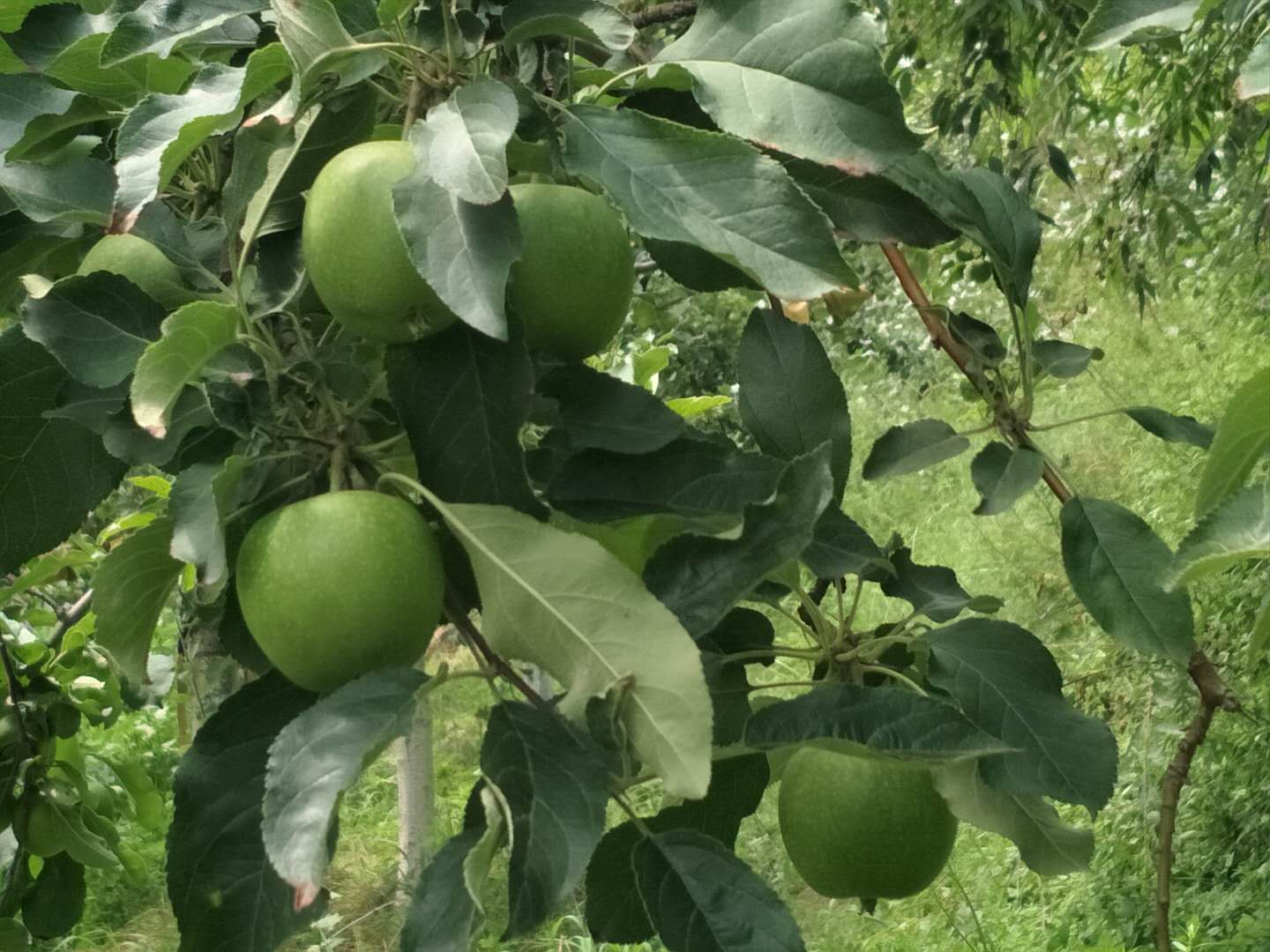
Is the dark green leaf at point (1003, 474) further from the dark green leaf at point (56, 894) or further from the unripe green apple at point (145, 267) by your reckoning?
the dark green leaf at point (56, 894)

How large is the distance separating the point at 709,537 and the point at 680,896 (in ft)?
0.51

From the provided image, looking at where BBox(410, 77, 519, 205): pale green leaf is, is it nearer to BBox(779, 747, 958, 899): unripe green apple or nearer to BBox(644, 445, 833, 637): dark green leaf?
BBox(644, 445, 833, 637): dark green leaf

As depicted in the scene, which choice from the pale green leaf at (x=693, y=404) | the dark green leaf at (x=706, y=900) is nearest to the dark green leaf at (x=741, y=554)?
the dark green leaf at (x=706, y=900)

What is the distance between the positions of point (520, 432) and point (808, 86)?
20 cm

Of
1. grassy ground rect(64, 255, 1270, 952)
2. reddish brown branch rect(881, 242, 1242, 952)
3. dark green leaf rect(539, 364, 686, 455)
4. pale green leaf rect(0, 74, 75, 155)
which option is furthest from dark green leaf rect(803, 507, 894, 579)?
grassy ground rect(64, 255, 1270, 952)

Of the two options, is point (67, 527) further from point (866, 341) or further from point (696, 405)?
point (866, 341)

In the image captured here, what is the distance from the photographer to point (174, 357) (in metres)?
0.53

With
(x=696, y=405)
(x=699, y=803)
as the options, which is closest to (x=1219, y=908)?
(x=696, y=405)

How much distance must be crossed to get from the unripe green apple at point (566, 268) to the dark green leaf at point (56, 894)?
112 centimetres

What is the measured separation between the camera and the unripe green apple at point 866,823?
0.77 m

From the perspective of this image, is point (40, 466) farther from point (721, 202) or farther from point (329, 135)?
point (721, 202)

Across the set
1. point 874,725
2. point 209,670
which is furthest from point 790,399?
point 209,670

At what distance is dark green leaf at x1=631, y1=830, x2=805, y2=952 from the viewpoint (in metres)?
0.54

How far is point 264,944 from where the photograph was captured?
1.88ft
